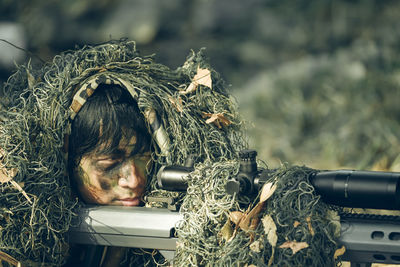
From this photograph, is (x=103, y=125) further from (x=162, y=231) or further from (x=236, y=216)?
(x=236, y=216)

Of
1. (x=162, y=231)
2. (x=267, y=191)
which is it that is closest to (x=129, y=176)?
(x=162, y=231)

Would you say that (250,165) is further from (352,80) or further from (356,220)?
(352,80)

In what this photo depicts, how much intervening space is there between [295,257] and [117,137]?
112 cm

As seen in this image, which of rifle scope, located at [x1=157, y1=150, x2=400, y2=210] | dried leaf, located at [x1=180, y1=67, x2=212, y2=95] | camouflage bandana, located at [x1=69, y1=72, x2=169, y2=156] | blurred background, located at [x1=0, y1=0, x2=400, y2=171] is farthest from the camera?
blurred background, located at [x1=0, y1=0, x2=400, y2=171]

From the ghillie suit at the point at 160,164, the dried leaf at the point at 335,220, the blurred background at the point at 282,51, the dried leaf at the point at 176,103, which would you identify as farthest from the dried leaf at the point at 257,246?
the blurred background at the point at 282,51

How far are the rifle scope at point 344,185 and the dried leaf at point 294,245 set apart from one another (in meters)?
0.22

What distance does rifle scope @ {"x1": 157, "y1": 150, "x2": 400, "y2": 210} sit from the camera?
7.89 feet

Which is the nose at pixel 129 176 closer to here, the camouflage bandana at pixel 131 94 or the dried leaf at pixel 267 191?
the camouflage bandana at pixel 131 94

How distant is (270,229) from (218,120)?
33.1 inches

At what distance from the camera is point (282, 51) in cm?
853

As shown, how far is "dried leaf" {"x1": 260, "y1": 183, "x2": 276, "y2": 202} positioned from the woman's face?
790 millimetres

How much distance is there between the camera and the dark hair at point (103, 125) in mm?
3145

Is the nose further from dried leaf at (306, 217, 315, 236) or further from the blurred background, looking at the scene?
the blurred background

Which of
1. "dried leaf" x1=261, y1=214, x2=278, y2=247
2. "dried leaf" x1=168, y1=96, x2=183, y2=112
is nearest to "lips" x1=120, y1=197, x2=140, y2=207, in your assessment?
"dried leaf" x1=168, y1=96, x2=183, y2=112
